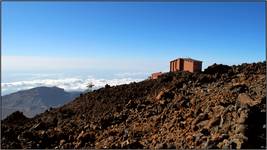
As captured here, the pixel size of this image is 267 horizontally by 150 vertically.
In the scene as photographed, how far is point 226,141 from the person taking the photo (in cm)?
1155

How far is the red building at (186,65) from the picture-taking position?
27.8 metres

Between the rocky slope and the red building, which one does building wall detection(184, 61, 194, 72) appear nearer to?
the red building

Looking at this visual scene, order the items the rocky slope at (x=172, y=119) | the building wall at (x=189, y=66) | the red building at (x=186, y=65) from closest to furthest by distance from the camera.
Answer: the rocky slope at (x=172, y=119), the red building at (x=186, y=65), the building wall at (x=189, y=66)

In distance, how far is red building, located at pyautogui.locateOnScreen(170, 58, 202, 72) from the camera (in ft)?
91.1

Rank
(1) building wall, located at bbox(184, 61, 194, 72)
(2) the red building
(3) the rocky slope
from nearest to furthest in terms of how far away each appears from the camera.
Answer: (3) the rocky slope, (2) the red building, (1) building wall, located at bbox(184, 61, 194, 72)

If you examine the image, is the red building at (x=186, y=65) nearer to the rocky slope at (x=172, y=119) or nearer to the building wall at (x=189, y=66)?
the building wall at (x=189, y=66)

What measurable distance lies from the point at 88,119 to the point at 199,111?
5105 millimetres

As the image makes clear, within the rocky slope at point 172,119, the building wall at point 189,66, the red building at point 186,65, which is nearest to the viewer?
the rocky slope at point 172,119

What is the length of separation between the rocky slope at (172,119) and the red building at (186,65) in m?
6.07

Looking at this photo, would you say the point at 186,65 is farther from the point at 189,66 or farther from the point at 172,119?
the point at 172,119

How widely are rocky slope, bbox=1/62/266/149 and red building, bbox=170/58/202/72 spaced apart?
607 centimetres

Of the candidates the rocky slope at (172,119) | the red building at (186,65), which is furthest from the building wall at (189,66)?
the rocky slope at (172,119)

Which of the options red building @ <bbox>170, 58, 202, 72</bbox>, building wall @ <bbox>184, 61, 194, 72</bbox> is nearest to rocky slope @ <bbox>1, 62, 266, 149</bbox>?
red building @ <bbox>170, 58, 202, 72</bbox>

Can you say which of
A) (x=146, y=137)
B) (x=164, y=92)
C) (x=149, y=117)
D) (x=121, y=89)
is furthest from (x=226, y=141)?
(x=121, y=89)
